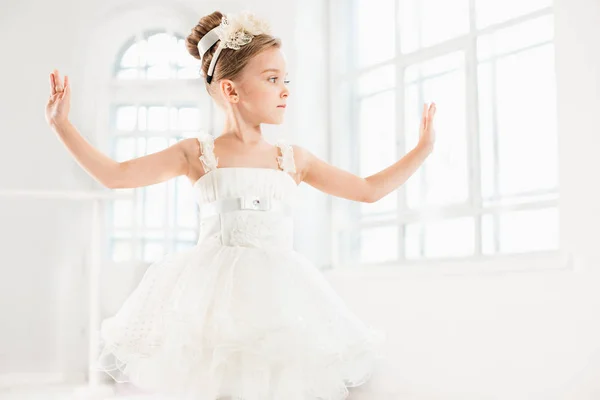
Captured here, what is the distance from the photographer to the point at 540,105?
8.70 feet

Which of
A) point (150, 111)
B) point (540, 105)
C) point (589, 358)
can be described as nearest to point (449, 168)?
point (540, 105)

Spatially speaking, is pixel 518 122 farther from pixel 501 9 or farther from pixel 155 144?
pixel 155 144

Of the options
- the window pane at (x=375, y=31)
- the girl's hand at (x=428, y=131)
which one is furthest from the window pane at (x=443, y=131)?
the girl's hand at (x=428, y=131)

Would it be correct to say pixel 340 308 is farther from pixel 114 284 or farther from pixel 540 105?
pixel 114 284

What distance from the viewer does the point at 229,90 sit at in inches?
72.4

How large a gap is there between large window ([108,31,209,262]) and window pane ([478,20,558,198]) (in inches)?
65.5

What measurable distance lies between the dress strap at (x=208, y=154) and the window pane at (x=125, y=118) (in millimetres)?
2379

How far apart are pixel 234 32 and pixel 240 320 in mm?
681

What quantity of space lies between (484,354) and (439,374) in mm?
272

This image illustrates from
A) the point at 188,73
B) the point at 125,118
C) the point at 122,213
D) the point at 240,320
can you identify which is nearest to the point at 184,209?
the point at 122,213

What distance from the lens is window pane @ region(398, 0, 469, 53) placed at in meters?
3.07

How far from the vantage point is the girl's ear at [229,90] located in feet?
6.02

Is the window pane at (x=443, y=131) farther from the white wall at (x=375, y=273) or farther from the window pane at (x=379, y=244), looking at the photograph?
the white wall at (x=375, y=273)

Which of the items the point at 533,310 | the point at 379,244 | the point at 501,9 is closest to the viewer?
the point at 533,310
